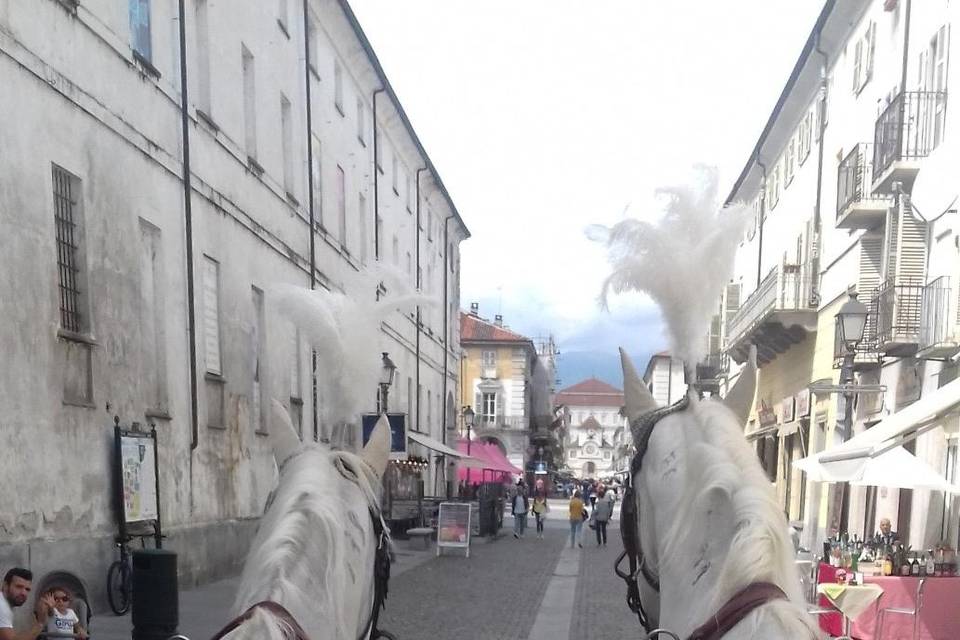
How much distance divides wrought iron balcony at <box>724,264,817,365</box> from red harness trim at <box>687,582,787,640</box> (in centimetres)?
1832

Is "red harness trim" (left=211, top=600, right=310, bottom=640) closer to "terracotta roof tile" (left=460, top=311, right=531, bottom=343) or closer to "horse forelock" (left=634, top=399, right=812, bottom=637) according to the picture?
"horse forelock" (left=634, top=399, right=812, bottom=637)

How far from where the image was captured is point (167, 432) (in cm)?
1038

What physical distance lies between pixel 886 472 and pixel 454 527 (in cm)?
1027

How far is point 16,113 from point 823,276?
53.6ft

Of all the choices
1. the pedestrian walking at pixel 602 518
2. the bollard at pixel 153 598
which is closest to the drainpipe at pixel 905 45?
the pedestrian walking at pixel 602 518

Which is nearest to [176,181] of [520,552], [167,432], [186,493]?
[167,432]

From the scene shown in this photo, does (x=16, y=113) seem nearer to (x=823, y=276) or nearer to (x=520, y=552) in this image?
(x=520, y=552)

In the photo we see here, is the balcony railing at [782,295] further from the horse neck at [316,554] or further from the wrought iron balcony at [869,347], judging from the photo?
the horse neck at [316,554]

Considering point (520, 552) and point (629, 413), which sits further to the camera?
point (520, 552)

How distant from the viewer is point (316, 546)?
2066mm

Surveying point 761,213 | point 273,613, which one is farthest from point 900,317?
point 761,213

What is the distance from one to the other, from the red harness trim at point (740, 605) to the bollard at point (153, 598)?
6.04 m

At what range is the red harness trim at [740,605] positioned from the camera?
1572 millimetres

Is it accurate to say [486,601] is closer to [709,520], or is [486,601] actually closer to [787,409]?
[709,520]
